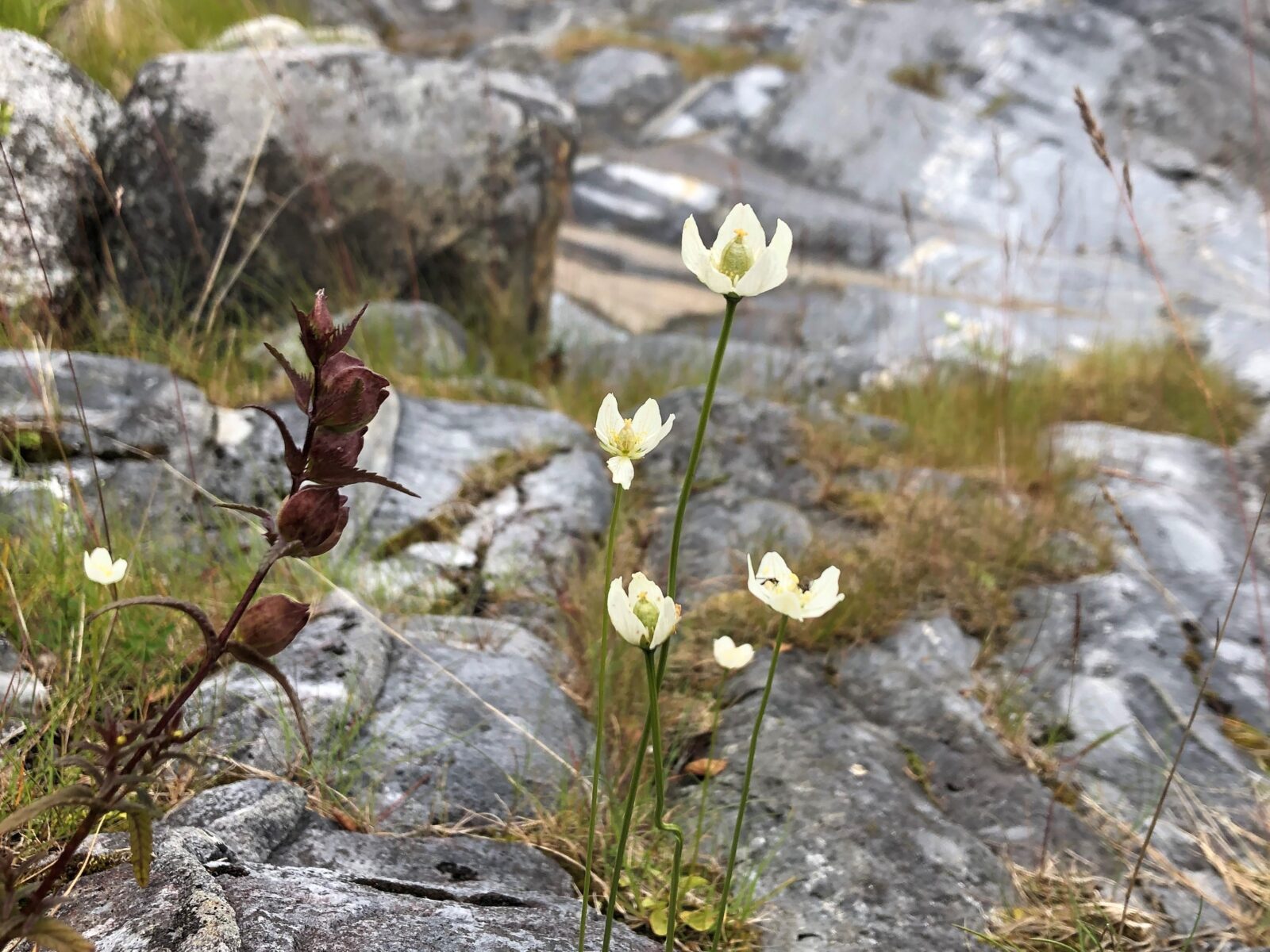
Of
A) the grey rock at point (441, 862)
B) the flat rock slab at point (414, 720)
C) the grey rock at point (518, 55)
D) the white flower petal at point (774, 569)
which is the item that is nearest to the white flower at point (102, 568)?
the flat rock slab at point (414, 720)

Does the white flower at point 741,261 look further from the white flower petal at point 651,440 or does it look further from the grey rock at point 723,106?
the grey rock at point 723,106

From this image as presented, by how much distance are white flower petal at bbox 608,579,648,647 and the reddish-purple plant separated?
23cm

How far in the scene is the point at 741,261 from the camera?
835 millimetres

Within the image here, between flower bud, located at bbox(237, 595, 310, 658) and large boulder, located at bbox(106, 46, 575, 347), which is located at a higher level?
flower bud, located at bbox(237, 595, 310, 658)

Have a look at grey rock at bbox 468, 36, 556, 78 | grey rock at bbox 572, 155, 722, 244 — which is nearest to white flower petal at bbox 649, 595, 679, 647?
grey rock at bbox 572, 155, 722, 244

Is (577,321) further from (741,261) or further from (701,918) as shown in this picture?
(741,261)

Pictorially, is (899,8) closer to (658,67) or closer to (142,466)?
(658,67)

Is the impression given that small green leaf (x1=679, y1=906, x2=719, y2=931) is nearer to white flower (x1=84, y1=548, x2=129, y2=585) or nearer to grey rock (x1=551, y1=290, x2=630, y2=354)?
white flower (x1=84, y1=548, x2=129, y2=585)

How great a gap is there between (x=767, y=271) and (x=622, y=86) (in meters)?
11.8

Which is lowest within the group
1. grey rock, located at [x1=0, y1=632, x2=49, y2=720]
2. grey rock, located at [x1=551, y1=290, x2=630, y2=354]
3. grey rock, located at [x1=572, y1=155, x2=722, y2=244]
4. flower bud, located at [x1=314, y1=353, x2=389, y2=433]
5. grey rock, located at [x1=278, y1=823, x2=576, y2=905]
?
grey rock, located at [x1=551, y1=290, x2=630, y2=354]

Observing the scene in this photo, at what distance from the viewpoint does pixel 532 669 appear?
188 cm

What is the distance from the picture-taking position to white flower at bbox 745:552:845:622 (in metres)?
0.87

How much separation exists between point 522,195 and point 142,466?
7.77 feet

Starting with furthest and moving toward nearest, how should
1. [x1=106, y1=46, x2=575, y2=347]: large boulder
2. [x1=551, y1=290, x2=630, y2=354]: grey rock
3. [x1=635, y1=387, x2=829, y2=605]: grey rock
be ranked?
[x1=551, y1=290, x2=630, y2=354]: grey rock
[x1=106, y1=46, x2=575, y2=347]: large boulder
[x1=635, y1=387, x2=829, y2=605]: grey rock
